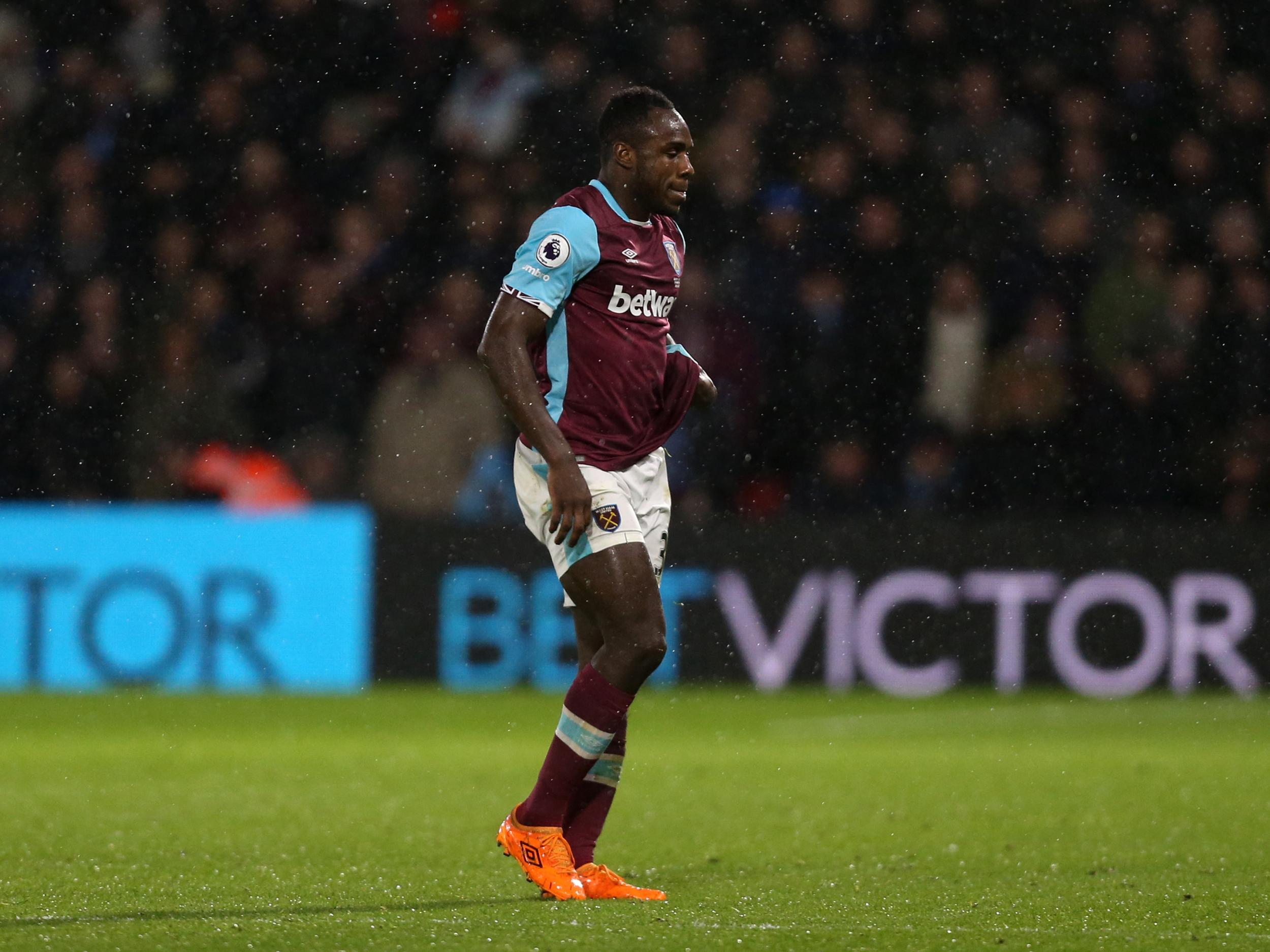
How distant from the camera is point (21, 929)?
396 cm

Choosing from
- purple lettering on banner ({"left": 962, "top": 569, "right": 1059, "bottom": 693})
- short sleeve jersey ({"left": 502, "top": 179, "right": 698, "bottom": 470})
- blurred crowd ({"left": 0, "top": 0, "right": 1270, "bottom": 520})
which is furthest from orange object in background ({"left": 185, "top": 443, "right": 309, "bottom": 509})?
short sleeve jersey ({"left": 502, "top": 179, "right": 698, "bottom": 470})

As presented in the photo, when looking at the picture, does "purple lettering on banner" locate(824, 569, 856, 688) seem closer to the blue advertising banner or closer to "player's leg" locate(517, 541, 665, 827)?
the blue advertising banner

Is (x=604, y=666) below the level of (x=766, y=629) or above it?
above

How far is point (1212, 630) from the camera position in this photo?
33.6 ft

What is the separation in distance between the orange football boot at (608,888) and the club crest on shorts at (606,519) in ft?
2.54

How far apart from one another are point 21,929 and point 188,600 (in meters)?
6.39

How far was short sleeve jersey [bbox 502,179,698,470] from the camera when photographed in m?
4.57

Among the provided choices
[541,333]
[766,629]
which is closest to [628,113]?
[541,333]

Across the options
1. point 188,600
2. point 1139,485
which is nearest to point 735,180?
point 1139,485

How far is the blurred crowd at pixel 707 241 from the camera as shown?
34.9ft

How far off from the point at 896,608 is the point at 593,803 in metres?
5.73

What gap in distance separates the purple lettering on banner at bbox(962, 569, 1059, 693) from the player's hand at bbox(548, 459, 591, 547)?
6199 mm

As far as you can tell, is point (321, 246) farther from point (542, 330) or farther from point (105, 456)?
point (542, 330)

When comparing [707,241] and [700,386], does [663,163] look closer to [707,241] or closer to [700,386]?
[700,386]
